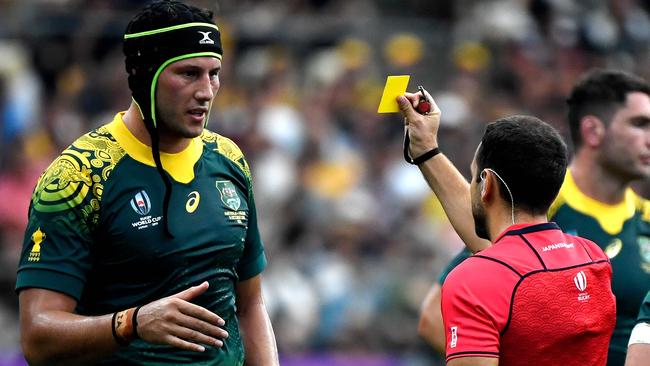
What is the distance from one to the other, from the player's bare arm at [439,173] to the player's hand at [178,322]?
142 cm

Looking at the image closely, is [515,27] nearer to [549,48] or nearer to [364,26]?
[549,48]

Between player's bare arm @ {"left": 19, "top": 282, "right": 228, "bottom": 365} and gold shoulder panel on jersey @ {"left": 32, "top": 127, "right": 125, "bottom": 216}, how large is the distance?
0.36 meters

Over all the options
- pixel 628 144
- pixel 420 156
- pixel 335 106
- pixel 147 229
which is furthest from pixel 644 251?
pixel 335 106

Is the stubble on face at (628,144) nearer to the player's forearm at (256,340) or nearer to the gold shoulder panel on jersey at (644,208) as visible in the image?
the gold shoulder panel on jersey at (644,208)

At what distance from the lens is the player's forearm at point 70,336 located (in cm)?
496

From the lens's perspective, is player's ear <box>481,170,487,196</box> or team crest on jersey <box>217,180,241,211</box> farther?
team crest on jersey <box>217,180,241,211</box>

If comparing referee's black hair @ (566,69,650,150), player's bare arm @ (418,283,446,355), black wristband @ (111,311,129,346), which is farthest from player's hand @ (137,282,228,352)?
referee's black hair @ (566,69,650,150)

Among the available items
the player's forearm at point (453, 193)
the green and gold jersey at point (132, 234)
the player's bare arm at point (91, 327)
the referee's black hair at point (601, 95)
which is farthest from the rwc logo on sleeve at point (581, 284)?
the referee's black hair at point (601, 95)

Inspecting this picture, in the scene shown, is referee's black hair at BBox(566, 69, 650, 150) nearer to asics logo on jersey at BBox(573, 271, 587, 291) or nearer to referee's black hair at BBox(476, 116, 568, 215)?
referee's black hair at BBox(476, 116, 568, 215)

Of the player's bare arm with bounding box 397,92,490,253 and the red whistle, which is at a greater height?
the red whistle

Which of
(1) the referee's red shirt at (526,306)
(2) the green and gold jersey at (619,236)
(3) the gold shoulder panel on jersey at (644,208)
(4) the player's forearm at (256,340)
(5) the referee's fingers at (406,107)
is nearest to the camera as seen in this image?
(1) the referee's red shirt at (526,306)

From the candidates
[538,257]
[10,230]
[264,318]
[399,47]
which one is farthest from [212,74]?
[399,47]

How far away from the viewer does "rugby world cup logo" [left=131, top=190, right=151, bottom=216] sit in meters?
5.20

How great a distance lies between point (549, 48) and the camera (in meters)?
15.5
